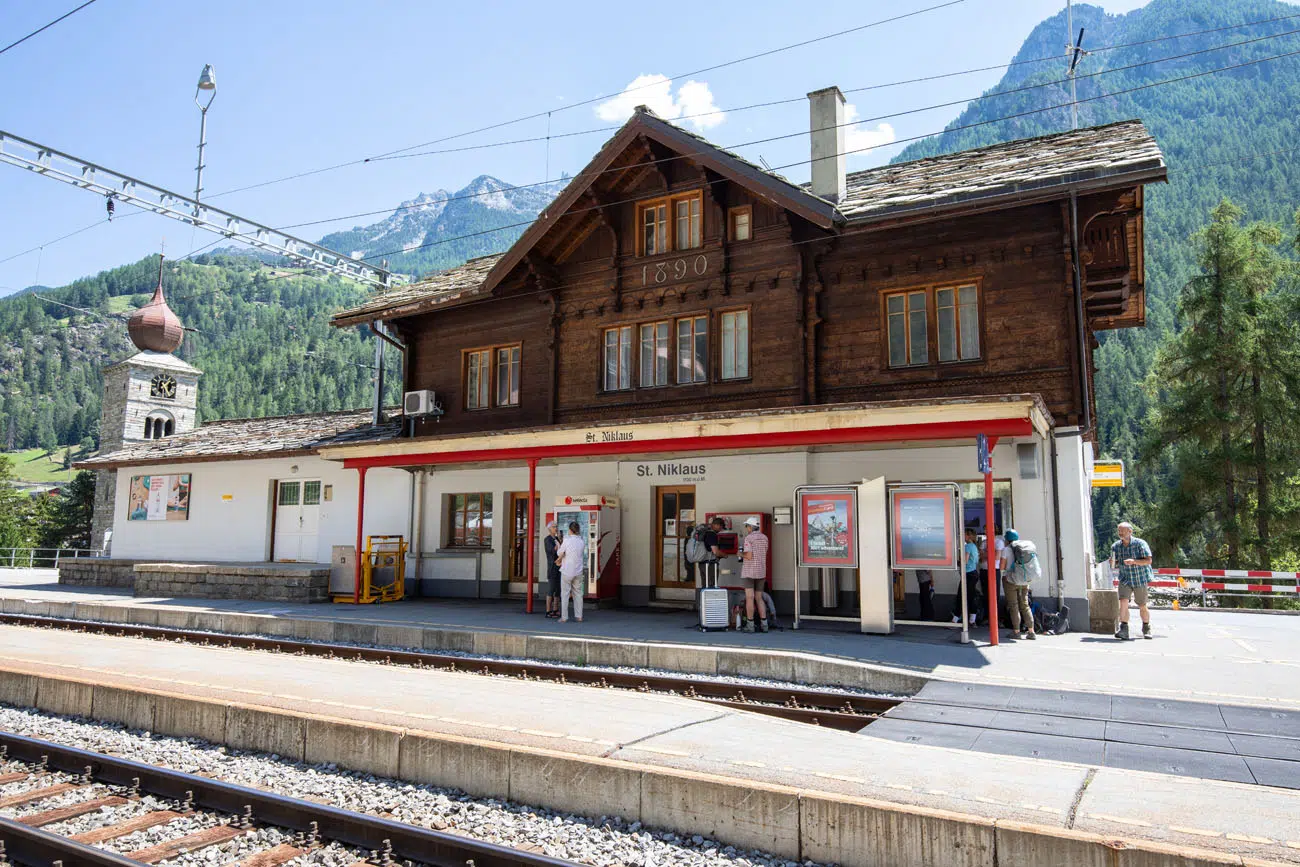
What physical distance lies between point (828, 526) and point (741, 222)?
22.7 feet

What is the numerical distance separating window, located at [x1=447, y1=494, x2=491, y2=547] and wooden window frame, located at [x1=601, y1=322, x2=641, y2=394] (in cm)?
432

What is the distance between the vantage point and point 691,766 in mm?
5918

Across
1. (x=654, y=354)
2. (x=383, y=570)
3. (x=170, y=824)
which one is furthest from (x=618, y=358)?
(x=170, y=824)

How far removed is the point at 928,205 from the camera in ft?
47.9

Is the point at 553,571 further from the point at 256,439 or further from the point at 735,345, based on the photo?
the point at 256,439

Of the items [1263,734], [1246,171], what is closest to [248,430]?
[1263,734]

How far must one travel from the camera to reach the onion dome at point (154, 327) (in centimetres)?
4259

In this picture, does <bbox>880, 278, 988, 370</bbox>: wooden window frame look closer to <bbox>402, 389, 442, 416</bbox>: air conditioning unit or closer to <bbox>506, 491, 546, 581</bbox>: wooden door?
<bbox>506, 491, 546, 581</bbox>: wooden door

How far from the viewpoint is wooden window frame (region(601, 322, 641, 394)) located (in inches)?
719

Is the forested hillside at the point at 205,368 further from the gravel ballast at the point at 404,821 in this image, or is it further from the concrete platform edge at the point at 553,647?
the gravel ballast at the point at 404,821

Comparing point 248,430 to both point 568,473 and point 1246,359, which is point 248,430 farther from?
point 1246,359

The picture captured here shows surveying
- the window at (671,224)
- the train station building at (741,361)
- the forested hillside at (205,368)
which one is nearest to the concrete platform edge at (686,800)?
the train station building at (741,361)

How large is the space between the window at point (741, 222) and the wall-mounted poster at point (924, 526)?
6722mm

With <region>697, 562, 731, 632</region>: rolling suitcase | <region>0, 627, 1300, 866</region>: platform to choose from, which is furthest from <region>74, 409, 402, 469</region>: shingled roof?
<region>0, 627, 1300, 866</region>: platform
